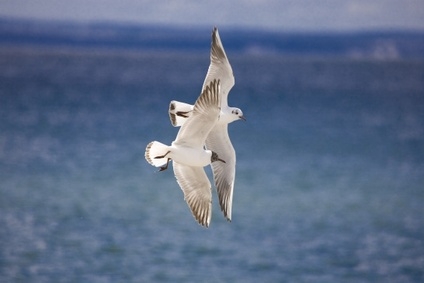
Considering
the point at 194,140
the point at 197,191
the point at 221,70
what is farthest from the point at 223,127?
the point at 194,140

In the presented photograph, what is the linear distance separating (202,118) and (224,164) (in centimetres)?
194

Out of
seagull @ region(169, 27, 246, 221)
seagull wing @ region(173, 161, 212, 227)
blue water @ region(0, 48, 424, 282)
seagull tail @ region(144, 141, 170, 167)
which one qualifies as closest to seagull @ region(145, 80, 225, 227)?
seagull tail @ region(144, 141, 170, 167)

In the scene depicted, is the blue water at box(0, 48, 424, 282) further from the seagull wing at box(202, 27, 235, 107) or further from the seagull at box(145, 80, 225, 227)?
the seagull at box(145, 80, 225, 227)

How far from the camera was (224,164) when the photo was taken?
12.4 metres

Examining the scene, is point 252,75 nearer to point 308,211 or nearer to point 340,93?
point 340,93

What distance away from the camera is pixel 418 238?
77.0ft

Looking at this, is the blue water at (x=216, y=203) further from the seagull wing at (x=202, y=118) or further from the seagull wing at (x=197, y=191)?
the seagull wing at (x=202, y=118)

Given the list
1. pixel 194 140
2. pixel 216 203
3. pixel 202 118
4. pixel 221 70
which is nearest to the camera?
pixel 202 118

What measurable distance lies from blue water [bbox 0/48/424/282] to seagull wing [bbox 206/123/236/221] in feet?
23.6

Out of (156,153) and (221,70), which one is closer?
(156,153)

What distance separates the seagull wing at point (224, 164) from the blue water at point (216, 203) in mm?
7182

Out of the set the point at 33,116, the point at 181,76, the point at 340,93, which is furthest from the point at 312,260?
the point at 181,76

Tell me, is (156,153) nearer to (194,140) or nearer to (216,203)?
(194,140)

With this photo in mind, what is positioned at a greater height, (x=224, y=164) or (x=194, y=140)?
(x=224, y=164)
